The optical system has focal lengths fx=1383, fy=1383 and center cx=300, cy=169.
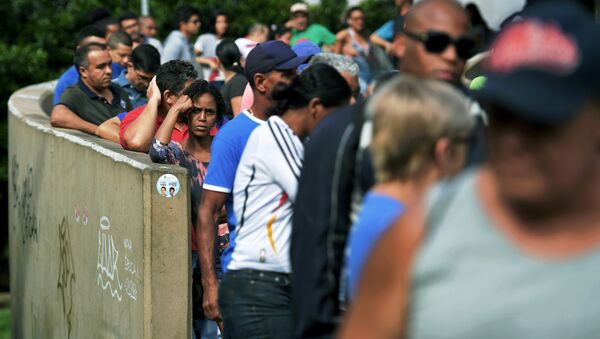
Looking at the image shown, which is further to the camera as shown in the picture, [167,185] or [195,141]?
[195,141]

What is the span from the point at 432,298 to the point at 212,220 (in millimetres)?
3948

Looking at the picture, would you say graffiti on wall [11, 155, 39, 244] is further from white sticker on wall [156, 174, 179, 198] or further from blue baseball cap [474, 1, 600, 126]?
blue baseball cap [474, 1, 600, 126]

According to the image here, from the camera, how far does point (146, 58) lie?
10.4 m

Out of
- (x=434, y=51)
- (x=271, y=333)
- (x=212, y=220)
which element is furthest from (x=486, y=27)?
(x=434, y=51)

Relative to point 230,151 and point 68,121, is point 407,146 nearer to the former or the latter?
point 230,151

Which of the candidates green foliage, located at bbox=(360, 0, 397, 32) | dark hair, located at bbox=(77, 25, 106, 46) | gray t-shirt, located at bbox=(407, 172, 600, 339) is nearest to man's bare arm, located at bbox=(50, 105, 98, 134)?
dark hair, located at bbox=(77, 25, 106, 46)

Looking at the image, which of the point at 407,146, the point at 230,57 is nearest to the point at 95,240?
the point at 230,57

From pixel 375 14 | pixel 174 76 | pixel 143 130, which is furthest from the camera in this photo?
pixel 375 14

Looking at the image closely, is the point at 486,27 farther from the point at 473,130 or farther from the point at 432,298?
the point at 432,298

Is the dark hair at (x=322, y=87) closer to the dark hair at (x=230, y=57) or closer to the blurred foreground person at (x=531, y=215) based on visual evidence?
the blurred foreground person at (x=531, y=215)

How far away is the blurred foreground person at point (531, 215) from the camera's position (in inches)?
107

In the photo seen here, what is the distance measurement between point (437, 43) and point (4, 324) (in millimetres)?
15231

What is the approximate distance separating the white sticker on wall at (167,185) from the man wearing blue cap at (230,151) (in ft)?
0.65

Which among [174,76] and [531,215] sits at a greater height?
[531,215]
